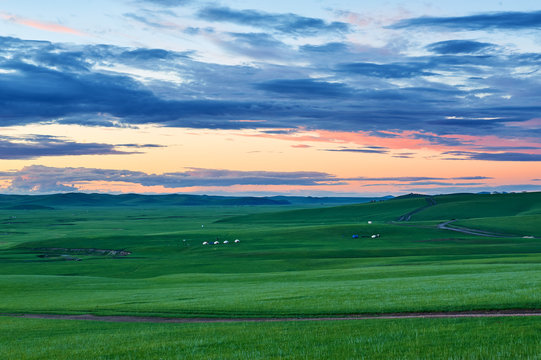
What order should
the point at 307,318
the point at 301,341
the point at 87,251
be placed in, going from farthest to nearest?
the point at 87,251
the point at 307,318
the point at 301,341

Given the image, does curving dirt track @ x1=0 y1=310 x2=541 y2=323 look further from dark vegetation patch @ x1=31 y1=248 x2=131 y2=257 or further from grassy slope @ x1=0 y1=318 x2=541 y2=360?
dark vegetation patch @ x1=31 y1=248 x2=131 y2=257

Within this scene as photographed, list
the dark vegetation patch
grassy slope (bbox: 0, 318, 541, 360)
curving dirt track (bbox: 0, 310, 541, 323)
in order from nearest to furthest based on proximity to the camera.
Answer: grassy slope (bbox: 0, 318, 541, 360) → curving dirt track (bbox: 0, 310, 541, 323) → the dark vegetation patch

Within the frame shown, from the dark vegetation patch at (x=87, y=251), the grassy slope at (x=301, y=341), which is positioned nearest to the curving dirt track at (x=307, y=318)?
the grassy slope at (x=301, y=341)

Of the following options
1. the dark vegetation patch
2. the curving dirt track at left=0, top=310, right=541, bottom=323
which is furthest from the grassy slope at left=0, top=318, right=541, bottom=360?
the dark vegetation patch

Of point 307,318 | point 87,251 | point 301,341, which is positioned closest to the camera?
point 301,341

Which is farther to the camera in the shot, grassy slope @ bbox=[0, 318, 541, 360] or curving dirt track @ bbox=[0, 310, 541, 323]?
curving dirt track @ bbox=[0, 310, 541, 323]

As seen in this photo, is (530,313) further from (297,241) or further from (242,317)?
(297,241)

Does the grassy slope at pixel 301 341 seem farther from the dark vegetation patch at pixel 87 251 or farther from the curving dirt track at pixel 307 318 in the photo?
the dark vegetation patch at pixel 87 251

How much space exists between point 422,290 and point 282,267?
40500mm

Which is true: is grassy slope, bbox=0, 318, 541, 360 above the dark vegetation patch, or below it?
above

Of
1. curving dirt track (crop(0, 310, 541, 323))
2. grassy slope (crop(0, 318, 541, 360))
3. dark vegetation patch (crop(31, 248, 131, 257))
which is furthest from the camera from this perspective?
dark vegetation patch (crop(31, 248, 131, 257))

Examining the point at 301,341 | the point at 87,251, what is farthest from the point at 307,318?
the point at 87,251

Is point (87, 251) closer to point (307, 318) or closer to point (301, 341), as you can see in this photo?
point (307, 318)

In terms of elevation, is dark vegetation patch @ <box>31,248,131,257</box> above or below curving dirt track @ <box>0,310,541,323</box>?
below
